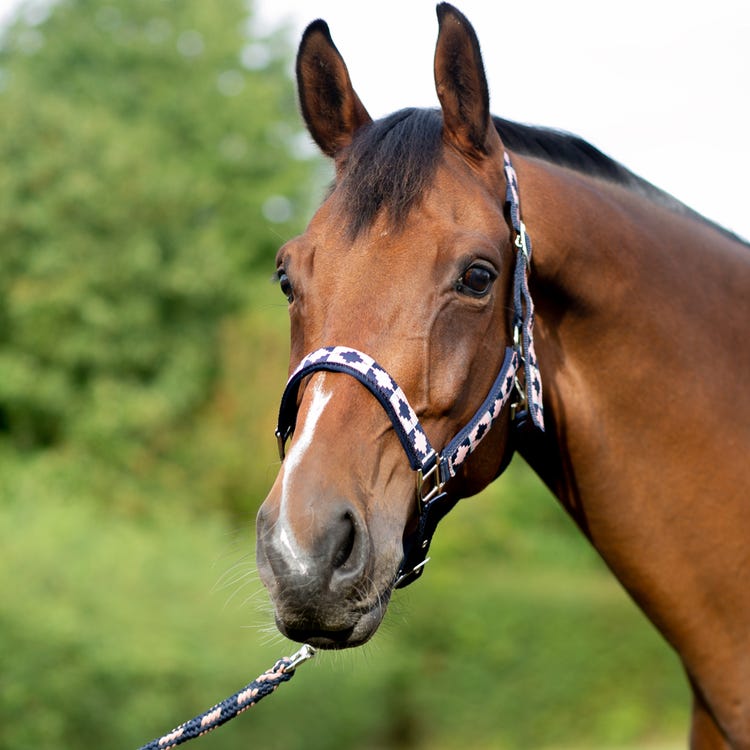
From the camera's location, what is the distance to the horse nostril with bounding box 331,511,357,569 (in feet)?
7.21

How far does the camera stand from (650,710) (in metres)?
18.0

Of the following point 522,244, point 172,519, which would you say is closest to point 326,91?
point 522,244

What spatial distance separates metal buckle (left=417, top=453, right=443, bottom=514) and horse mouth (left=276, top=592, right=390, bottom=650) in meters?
0.27

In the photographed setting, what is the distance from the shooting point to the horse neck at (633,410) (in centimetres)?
289

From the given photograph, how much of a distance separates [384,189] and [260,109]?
28605 mm

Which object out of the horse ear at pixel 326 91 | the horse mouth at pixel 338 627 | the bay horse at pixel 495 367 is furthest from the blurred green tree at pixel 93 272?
the horse mouth at pixel 338 627

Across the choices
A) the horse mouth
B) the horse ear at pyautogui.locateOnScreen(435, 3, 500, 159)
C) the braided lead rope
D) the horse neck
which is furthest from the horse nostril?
the horse ear at pyautogui.locateOnScreen(435, 3, 500, 159)

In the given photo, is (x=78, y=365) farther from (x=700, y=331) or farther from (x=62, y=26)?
(x=700, y=331)

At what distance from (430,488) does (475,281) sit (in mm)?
552

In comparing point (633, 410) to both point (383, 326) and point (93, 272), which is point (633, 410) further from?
point (93, 272)

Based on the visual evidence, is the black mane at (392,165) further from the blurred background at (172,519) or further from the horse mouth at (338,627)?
the blurred background at (172,519)

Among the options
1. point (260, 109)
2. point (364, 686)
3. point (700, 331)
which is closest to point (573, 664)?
point (364, 686)

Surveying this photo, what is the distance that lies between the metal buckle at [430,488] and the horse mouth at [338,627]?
10.7 inches

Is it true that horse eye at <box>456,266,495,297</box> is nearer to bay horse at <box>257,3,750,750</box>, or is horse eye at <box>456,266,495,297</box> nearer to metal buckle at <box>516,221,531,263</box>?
bay horse at <box>257,3,750,750</box>
